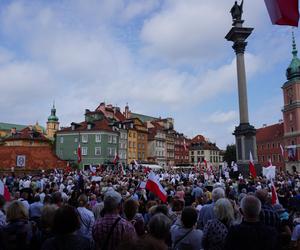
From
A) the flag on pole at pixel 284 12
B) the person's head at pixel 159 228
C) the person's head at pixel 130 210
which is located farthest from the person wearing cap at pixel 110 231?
the flag on pole at pixel 284 12

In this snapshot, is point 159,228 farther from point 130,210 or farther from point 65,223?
point 130,210

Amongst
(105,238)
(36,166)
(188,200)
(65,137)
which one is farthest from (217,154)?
(105,238)

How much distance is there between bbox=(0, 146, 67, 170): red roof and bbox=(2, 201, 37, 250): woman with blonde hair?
152 feet

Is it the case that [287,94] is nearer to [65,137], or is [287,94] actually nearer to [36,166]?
[65,137]

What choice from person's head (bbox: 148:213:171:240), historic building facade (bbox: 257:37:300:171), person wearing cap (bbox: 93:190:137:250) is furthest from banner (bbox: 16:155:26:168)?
historic building facade (bbox: 257:37:300:171)

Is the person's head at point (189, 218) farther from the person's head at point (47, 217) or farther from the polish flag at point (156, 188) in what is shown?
the polish flag at point (156, 188)

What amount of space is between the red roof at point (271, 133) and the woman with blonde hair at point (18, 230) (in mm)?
101638

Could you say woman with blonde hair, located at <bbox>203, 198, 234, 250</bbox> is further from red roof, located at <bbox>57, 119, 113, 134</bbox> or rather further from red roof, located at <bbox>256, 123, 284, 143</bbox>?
red roof, located at <bbox>256, 123, 284, 143</bbox>

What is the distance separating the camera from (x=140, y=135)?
93.0m

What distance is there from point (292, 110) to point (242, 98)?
215 feet

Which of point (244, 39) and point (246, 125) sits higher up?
point (244, 39)

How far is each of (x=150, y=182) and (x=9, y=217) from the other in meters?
5.19

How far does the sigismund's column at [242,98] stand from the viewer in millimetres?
29672

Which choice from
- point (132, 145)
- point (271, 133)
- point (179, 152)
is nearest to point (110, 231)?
point (132, 145)
